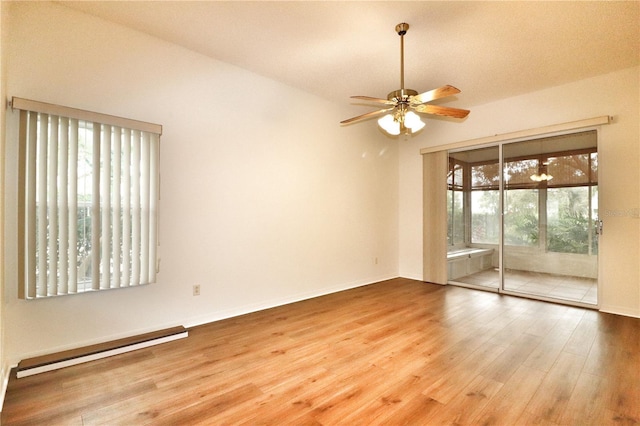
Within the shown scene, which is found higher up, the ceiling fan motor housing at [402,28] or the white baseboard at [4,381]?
the ceiling fan motor housing at [402,28]

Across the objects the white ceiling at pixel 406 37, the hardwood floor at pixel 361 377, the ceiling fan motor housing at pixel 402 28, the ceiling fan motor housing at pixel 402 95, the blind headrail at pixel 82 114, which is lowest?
the hardwood floor at pixel 361 377

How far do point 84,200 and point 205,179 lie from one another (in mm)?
1076

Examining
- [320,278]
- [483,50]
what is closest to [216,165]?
[320,278]

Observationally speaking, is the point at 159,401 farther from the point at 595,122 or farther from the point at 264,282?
the point at 595,122

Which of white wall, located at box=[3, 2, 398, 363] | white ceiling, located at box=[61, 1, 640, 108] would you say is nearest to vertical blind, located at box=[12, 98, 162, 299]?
white wall, located at box=[3, 2, 398, 363]

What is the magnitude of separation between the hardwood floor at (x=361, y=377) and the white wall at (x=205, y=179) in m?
0.43

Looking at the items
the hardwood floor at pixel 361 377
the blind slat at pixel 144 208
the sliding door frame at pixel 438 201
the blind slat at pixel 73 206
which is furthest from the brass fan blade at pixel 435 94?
the blind slat at pixel 73 206

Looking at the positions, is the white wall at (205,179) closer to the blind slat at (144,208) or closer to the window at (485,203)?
the blind slat at (144,208)

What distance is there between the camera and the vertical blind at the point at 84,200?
2.24 meters

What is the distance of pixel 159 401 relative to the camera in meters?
1.87

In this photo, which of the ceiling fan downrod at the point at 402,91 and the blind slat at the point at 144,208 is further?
the blind slat at the point at 144,208

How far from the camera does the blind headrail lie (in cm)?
221

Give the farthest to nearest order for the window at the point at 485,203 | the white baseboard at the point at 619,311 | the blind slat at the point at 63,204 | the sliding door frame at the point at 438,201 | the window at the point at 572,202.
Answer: the window at the point at 485,203
the sliding door frame at the point at 438,201
the window at the point at 572,202
the white baseboard at the point at 619,311
the blind slat at the point at 63,204

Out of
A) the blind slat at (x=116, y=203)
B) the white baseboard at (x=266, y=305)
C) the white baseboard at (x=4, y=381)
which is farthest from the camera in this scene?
the white baseboard at (x=266, y=305)
